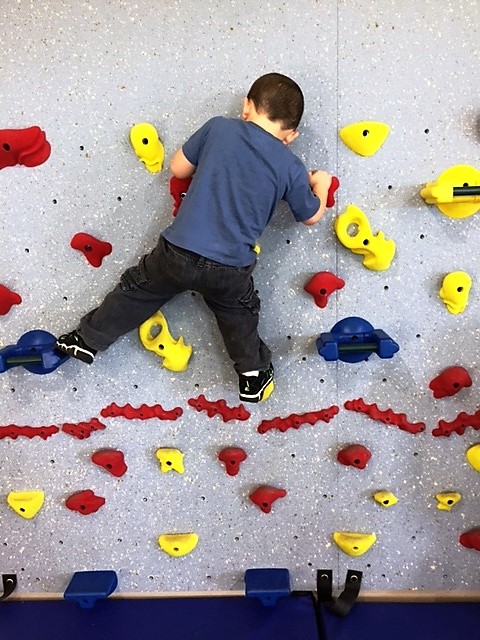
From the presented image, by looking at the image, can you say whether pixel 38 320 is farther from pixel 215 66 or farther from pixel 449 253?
pixel 449 253

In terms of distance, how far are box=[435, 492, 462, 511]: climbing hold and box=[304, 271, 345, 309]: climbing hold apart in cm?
46

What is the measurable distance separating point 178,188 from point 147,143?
93 mm

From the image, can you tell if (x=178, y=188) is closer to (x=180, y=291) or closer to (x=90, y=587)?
(x=180, y=291)

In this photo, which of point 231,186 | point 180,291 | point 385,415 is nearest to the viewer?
point 231,186

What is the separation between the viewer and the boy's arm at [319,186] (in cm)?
95

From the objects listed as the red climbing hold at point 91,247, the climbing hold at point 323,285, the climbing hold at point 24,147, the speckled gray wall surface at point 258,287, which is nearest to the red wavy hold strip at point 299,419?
the speckled gray wall surface at point 258,287

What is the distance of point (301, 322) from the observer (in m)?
1.05

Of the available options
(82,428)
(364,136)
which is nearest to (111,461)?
(82,428)

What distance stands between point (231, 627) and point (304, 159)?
0.92m

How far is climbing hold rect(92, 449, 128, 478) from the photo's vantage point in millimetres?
1087

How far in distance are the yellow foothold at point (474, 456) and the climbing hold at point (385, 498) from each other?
0.16 m

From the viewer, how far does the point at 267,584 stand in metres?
1.12

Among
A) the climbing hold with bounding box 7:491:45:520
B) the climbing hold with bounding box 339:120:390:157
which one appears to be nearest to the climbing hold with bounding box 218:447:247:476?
the climbing hold with bounding box 7:491:45:520

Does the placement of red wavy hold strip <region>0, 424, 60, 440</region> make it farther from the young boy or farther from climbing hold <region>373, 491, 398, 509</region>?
climbing hold <region>373, 491, 398, 509</region>
